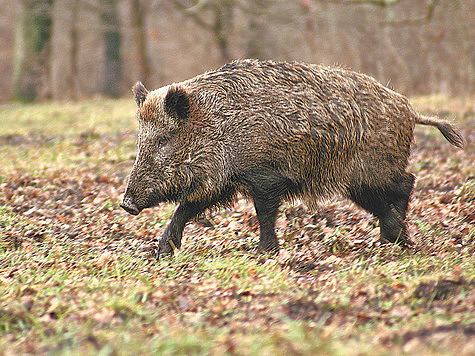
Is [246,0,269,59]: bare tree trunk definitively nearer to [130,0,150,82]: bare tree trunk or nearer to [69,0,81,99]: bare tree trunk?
[130,0,150,82]: bare tree trunk

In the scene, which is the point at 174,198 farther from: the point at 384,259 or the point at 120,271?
the point at 384,259

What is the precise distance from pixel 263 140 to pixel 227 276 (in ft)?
4.66

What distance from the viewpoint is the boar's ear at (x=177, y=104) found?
5.73 m

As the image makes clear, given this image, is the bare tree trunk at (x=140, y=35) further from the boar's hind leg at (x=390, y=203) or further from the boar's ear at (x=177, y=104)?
the boar's hind leg at (x=390, y=203)

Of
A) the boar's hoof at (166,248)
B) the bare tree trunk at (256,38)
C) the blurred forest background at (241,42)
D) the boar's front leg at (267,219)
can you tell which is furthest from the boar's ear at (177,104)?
the bare tree trunk at (256,38)

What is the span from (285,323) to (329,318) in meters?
0.30

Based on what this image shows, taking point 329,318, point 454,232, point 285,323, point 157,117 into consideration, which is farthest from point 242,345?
point 454,232

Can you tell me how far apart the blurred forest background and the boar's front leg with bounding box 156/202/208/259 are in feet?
26.3

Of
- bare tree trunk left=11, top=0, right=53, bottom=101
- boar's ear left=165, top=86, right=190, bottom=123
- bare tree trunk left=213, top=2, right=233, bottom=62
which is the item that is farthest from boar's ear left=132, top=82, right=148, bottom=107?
bare tree trunk left=213, top=2, right=233, bottom=62

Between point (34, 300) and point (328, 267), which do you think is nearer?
point (34, 300)

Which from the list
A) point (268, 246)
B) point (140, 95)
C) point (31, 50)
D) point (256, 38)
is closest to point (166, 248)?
point (268, 246)

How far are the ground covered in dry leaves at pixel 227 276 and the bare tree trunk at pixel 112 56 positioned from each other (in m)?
14.8

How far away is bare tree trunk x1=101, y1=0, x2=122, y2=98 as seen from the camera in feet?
78.4

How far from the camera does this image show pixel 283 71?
19.8 feet
